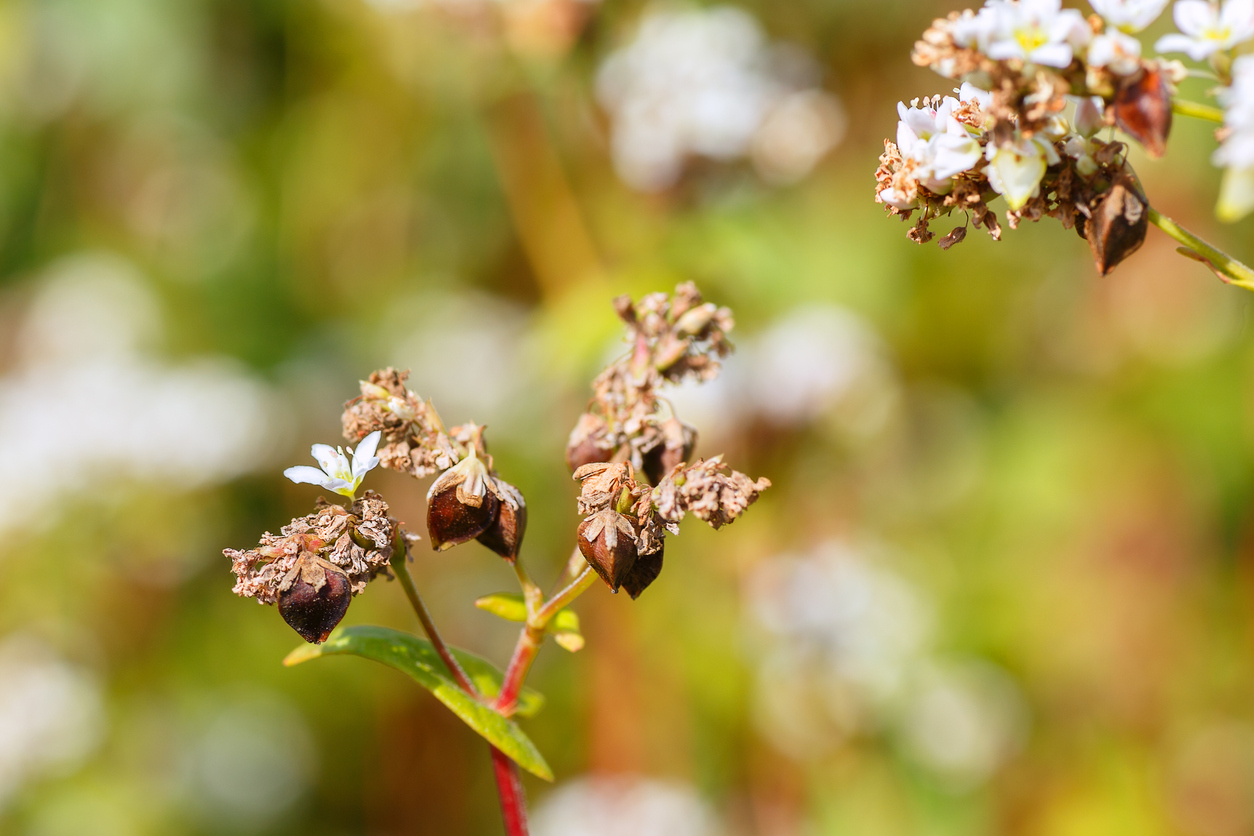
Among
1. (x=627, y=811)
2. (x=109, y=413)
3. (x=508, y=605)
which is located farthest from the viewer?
(x=109, y=413)

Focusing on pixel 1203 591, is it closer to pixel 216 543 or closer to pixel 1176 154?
pixel 1176 154

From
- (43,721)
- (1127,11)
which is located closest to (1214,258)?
(1127,11)

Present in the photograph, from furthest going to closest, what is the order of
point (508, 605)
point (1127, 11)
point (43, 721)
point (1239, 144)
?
point (43, 721)
point (508, 605)
point (1127, 11)
point (1239, 144)

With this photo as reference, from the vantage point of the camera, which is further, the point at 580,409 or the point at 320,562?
the point at 580,409

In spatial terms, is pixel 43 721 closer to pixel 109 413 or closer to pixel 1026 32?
pixel 109 413

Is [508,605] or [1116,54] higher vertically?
[1116,54]

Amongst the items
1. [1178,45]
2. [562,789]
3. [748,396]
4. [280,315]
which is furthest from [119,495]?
[1178,45]

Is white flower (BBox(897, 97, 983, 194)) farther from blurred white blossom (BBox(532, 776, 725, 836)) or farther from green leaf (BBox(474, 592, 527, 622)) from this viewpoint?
blurred white blossom (BBox(532, 776, 725, 836))

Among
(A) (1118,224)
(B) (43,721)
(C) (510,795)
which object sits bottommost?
(B) (43,721)
